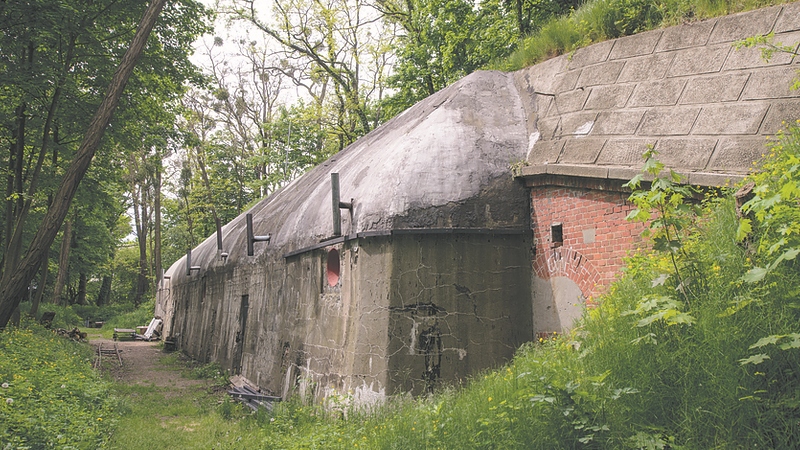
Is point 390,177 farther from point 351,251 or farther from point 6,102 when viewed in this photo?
point 6,102

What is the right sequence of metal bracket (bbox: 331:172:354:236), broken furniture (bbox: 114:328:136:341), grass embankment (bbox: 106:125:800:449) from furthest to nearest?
broken furniture (bbox: 114:328:136:341) < metal bracket (bbox: 331:172:354:236) < grass embankment (bbox: 106:125:800:449)

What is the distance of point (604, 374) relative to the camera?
13.7ft

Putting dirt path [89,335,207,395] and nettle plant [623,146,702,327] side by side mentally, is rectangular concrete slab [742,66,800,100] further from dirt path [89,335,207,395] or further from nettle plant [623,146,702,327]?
dirt path [89,335,207,395]

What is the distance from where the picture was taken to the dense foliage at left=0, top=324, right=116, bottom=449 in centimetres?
537

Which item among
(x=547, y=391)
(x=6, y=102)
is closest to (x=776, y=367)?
(x=547, y=391)

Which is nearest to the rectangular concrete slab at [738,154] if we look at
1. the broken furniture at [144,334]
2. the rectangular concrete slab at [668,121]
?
the rectangular concrete slab at [668,121]

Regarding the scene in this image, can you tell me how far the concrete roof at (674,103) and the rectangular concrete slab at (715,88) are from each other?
0.01 m

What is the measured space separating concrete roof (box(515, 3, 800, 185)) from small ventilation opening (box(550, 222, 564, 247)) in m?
0.66

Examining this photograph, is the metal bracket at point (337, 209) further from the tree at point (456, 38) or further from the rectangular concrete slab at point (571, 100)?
the tree at point (456, 38)

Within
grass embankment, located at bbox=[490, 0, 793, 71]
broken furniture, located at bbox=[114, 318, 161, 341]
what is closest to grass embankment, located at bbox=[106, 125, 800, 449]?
grass embankment, located at bbox=[490, 0, 793, 71]

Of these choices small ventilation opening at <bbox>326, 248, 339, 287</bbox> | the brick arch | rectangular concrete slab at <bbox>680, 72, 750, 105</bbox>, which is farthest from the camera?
small ventilation opening at <bbox>326, 248, 339, 287</bbox>

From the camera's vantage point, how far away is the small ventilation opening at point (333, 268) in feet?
27.8

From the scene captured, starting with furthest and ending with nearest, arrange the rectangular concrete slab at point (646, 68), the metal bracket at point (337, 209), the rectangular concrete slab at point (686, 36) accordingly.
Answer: the metal bracket at point (337, 209)
the rectangular concrete slab at point (646, 68)
the rectangular concrete slab at point (686, 36)

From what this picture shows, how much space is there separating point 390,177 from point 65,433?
471 centimetres
